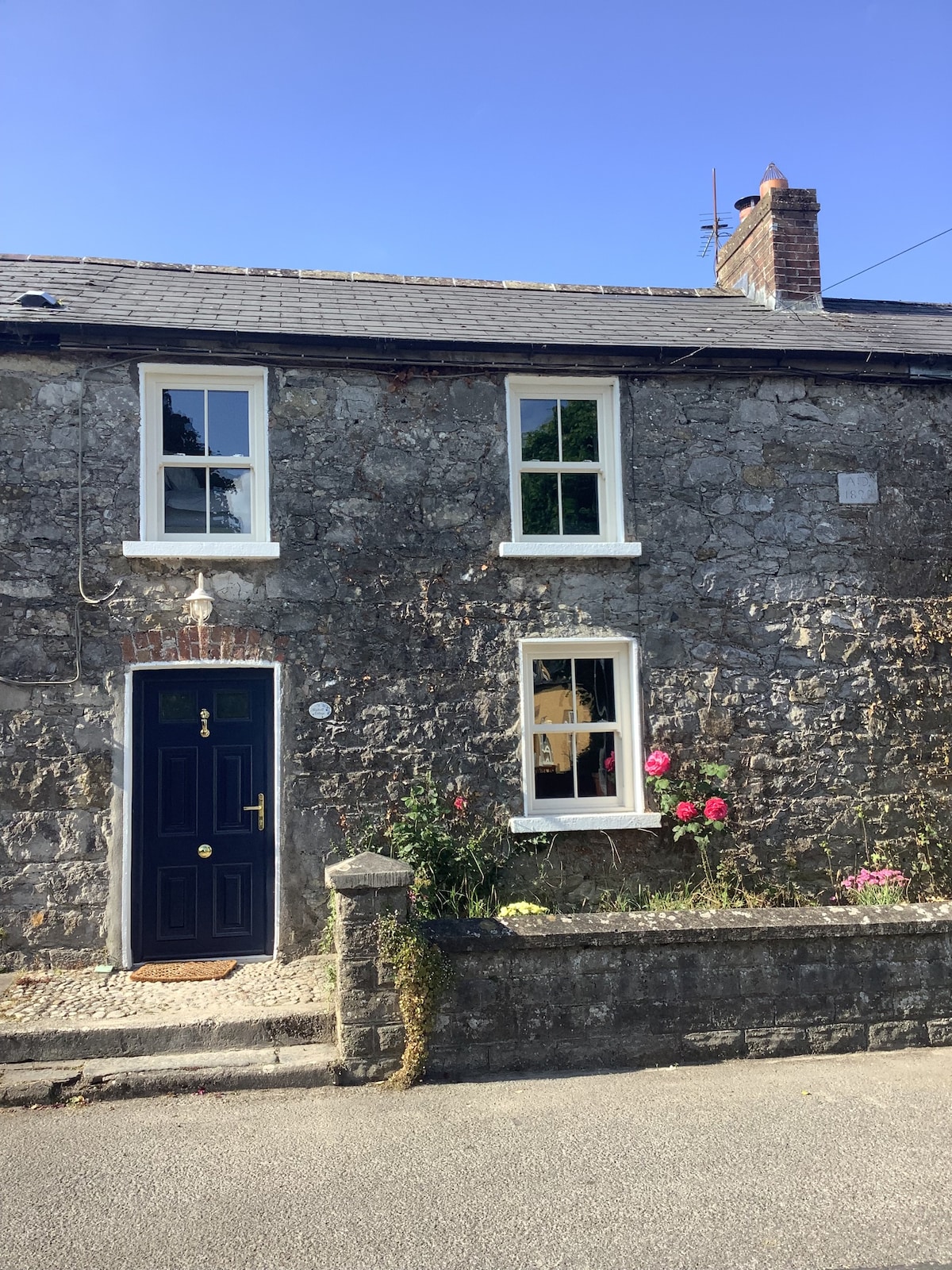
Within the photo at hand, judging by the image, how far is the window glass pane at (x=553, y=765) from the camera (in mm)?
7594

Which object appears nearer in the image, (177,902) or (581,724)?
(177,902)

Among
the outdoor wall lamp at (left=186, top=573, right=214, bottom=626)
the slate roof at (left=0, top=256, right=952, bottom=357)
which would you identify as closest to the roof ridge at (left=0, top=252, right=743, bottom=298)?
the slate roof at (left=0, top=256, right=952, bottom=357)

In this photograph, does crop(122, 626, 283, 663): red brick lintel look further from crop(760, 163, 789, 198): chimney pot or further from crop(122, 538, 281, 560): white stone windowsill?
crop(760, 163, 789, 198): chimney pot

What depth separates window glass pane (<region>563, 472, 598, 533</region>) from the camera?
7824 mm

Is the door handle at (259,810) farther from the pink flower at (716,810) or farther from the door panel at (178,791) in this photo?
the pink flower at (716,810)

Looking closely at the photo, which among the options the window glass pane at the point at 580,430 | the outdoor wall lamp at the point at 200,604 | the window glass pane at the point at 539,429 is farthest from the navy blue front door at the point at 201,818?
the window glass pane at the point at 580,430

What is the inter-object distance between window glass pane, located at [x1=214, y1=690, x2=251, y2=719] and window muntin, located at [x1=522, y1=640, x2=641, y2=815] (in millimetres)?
2267

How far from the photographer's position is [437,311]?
27.5ft

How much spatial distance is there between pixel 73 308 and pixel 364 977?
575cm

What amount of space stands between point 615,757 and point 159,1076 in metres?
4.20

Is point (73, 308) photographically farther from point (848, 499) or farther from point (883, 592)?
point (883, 592)

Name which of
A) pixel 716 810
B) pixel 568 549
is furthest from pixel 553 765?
pixel 568 549

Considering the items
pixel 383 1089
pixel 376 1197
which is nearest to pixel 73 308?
A: pixel 383 1089

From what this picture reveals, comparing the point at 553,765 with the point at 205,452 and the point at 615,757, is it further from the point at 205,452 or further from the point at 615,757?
the point at 205,452
